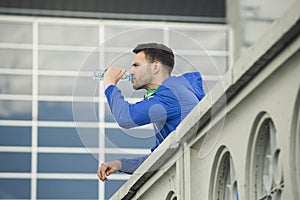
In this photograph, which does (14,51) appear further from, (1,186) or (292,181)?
(292,181)

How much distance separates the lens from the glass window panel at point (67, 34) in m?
30.8

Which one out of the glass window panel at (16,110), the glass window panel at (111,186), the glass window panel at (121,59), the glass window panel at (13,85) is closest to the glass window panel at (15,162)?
the glass window panel at (16,110)

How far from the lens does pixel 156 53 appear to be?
513 centimetres

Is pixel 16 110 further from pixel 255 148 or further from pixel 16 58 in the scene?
pixel 255 148

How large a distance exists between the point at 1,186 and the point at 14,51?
3298 millimetres

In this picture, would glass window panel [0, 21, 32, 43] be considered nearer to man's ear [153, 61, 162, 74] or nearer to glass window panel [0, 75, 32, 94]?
glass window panel [0, 75, 32, 94]

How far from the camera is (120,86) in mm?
5180

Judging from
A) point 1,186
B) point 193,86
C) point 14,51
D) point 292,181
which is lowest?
point 292,181

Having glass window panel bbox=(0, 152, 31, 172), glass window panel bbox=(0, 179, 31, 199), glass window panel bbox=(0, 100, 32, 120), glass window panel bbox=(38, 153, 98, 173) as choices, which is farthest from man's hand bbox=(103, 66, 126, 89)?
glass window panel bbox=(0, 100, 32, 120)

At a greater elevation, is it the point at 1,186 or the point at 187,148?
the point at 1,186

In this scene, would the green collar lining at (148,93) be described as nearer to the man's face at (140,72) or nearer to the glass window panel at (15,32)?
the man's face at (140,72)

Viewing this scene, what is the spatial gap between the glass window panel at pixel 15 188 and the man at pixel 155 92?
23384 millimetres

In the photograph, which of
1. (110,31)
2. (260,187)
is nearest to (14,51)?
(110,31)

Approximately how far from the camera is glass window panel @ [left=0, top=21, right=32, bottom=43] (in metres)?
30.3
